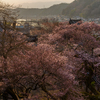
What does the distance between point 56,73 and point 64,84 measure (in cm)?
80

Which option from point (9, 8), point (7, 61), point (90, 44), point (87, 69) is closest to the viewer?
point (7, 61)

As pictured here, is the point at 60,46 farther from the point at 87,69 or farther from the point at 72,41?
the point at 87,69

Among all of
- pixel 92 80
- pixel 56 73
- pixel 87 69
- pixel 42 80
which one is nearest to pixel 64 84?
pixel 56 73

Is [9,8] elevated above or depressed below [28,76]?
above

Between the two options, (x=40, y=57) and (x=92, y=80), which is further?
(x=92, y=80)

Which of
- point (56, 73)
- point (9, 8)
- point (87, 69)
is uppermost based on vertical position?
point (9, 8)

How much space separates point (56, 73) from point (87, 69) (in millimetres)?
5025

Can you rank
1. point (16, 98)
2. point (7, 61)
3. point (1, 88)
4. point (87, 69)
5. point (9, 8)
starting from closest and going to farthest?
point (1, 88) < point (7, 61) < point (16, 98) < point (9, 8) < point (87, 69)

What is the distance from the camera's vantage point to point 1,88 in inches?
264

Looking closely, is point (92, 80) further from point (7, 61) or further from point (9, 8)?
point (9, 8)

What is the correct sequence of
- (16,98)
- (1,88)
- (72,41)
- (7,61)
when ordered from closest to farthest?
(1,88) < (7,61) < (16,98) < (72,41)

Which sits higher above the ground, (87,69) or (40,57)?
(40,57)

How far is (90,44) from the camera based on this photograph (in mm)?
13797

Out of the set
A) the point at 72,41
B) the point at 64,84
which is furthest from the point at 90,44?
the point at 64,84
